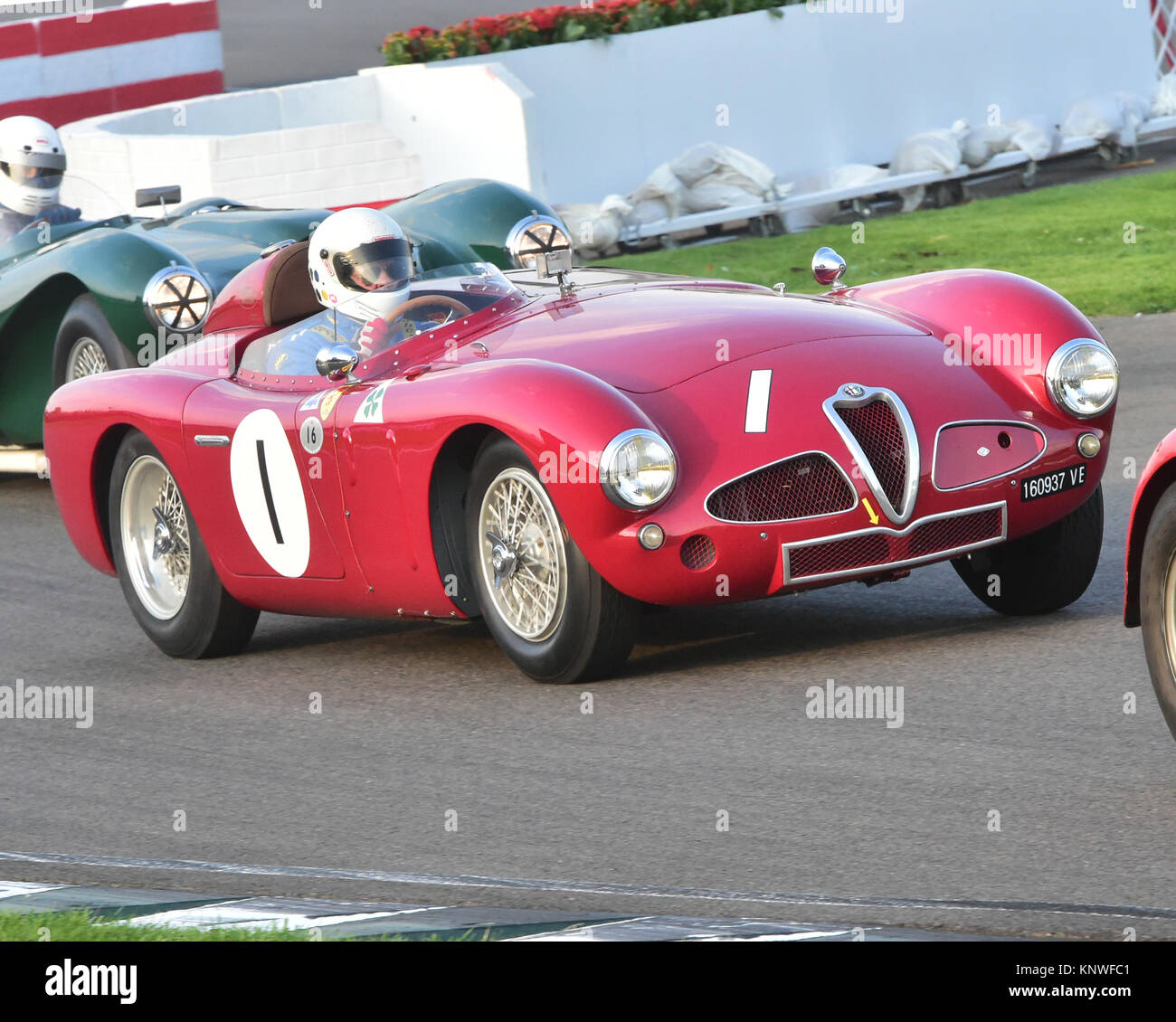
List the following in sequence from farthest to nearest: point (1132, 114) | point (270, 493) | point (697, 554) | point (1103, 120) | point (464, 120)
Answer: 1. point (1132, 114)
2. point (1103, 120)
3. point (464, 120)
4. point (270, 493)
5. point (697, 554)

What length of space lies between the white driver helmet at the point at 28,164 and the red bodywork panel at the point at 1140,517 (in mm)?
7999

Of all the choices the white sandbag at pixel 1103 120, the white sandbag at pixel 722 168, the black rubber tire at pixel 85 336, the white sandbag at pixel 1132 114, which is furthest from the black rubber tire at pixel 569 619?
the white sandbag at pixel 1132 114

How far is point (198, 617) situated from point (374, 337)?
121 cm

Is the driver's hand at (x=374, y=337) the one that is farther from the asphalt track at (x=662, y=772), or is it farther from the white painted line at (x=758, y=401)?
the white painted line at (x=758, y=401)

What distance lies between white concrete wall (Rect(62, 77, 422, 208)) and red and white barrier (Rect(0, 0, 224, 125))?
66.7 inches

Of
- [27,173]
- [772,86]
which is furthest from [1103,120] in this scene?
[27,173]

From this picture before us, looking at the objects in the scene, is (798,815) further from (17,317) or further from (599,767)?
(17,317)

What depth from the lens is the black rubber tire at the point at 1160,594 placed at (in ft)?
16.5

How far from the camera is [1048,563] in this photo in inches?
269

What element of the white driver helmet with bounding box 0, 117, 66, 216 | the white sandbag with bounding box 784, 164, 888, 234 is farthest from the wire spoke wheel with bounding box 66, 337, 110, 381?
the white sandbag with bounding box 784, 164, 888, 234

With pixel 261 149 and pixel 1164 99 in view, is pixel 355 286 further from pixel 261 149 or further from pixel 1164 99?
pixel 1164 99
